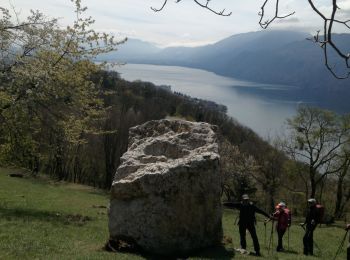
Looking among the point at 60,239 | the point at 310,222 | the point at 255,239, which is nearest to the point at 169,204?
the point at 255,239

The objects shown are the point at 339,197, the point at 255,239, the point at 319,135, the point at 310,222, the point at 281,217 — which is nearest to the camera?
the point at 255,239

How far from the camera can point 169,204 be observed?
13641mm

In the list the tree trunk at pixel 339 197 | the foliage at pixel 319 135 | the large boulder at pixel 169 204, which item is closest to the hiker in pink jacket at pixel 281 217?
the large boulder at pixel 169 204

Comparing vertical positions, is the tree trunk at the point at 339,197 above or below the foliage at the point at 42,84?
below

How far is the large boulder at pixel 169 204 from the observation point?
1359cm

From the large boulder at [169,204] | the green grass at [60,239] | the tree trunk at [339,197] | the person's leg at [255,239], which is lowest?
the tree trunk at [339,197]

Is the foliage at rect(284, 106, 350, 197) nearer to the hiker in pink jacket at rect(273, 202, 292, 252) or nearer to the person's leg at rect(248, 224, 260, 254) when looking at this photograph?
the hiker in pink jacket at rect(273, 202, 292, 252)

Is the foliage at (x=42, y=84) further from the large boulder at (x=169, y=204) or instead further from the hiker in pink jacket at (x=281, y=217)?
the hiker in pink jacket at (x=281, y=217)

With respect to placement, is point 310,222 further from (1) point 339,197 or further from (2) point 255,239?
(1) point 339,197

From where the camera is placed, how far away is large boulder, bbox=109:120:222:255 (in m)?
13.6

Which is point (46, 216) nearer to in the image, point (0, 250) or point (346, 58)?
point (0, 250)

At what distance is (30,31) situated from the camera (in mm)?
21750

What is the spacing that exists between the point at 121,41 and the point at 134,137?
10289mm

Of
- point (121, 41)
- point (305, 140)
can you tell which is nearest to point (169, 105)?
point (305, 140)
